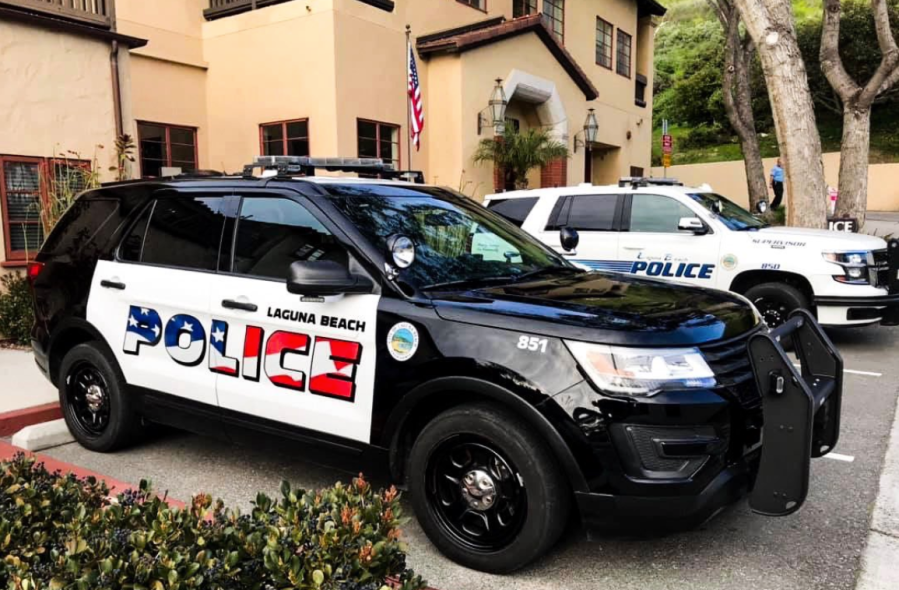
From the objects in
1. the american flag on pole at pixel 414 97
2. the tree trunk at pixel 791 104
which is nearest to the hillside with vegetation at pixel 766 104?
the tree trunk at pixel 791 104

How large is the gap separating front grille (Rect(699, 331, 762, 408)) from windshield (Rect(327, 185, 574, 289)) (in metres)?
1.17

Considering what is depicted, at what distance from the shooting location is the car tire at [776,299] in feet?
25.6

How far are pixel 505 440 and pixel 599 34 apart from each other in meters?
21.1

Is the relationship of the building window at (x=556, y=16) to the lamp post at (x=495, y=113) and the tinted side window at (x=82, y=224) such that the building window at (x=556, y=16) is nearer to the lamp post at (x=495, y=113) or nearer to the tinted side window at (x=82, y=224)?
the lamp post at (x=495, y=113)

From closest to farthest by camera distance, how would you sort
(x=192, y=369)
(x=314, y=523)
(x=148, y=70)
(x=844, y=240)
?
1. (x=314, y=523)
2. (x=192, y=369)
3. (x=844, y=240)
4. (x=148, y=70)

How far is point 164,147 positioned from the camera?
13.5m

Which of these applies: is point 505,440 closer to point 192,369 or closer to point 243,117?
point 192,369

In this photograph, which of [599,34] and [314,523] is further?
[599,34]

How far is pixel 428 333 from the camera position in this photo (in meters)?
3.28

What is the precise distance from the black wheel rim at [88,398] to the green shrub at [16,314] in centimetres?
401

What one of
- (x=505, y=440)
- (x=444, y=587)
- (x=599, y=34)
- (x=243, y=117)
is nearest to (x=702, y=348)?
(x=505, y=440)

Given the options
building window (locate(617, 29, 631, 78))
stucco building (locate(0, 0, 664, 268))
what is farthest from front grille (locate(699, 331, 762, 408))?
building window (locate(617, 29, 631, 78))

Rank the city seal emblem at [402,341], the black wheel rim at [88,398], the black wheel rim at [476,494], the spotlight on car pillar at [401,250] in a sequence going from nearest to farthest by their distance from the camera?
the black wheel rim at [476,494]
the city seal emblem at [402,341]
the spotlight on car pillar at [401,250]
the black wheel rim at [88,398]

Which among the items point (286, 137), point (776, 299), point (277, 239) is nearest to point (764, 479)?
point (277, 239)
